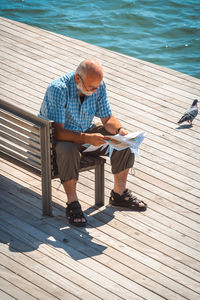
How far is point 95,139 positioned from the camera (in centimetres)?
382

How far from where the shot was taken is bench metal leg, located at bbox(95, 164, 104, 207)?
4.05 meters

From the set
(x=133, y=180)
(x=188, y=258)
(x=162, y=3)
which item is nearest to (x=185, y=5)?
(x=162, y=3)

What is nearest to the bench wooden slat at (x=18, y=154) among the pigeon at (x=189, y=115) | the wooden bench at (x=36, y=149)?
the wooden bench at (x=36, y=149)

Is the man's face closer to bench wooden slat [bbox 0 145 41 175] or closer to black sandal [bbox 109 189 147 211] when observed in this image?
bench wooden slat [bbox 0 145 41 175]

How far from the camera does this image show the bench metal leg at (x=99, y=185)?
4.05 metres

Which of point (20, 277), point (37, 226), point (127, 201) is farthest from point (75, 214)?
point (20, 277)

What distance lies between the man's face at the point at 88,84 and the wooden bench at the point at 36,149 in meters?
0.37

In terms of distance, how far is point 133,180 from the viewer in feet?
15.1

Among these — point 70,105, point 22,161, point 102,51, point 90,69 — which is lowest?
point 102,51

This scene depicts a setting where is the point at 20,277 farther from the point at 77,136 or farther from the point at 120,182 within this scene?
the point at 120,182

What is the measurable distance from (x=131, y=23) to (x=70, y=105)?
35.7ft

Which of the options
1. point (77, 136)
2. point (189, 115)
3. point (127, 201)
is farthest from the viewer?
point (189, 115)

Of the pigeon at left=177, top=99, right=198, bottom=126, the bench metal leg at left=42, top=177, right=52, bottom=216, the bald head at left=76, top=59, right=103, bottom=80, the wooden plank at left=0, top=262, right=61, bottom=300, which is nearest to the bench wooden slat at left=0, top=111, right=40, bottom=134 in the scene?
the bench metal leg at left=42, top=177, right=52, bottom=216

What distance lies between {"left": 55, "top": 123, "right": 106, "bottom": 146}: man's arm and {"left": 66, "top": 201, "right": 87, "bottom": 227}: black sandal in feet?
1.50
